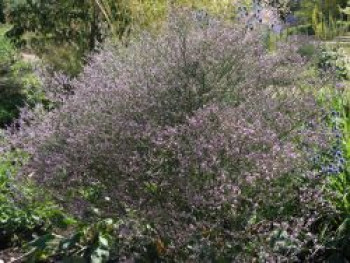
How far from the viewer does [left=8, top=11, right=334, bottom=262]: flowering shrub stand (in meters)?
3.28

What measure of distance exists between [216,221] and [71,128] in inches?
49.0

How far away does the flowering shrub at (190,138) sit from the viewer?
10.8 feet

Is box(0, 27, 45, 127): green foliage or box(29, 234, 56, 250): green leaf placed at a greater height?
box(29, 234, 56, 250): green leaf

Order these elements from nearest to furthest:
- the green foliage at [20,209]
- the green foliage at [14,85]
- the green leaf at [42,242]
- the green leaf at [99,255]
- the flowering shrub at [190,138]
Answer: the flowering shrub at [190,138] < the green leaf at [99,255] < the green leaf at [42,242] < the green foliage at [20,209] < the green foliage at [14,85]

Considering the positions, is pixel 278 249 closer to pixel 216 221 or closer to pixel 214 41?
pixel 216 221

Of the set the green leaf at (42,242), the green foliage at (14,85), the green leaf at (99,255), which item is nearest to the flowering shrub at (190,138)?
the green leaf at (99,255)

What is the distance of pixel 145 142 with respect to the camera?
12.0 feet

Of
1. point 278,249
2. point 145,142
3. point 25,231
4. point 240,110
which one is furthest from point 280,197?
point 25,231

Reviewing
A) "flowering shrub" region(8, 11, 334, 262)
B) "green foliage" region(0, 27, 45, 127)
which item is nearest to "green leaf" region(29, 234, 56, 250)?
"flowering shrub" region(8, 11, 334, 262)

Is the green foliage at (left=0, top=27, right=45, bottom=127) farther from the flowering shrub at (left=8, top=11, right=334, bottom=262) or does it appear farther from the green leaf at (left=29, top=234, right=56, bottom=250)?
the flowering shrub at (left=8, top=11, right=334, bottom=262)

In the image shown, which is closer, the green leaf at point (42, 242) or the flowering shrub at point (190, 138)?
the flowering shrub at point (190, 138)

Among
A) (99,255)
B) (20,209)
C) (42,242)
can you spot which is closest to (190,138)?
(99,255)

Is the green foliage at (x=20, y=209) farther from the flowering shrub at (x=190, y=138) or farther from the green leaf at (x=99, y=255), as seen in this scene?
the green leaf at (x=99, y=255)

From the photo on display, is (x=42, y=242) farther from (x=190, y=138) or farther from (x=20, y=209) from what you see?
(x=190, y=138)
